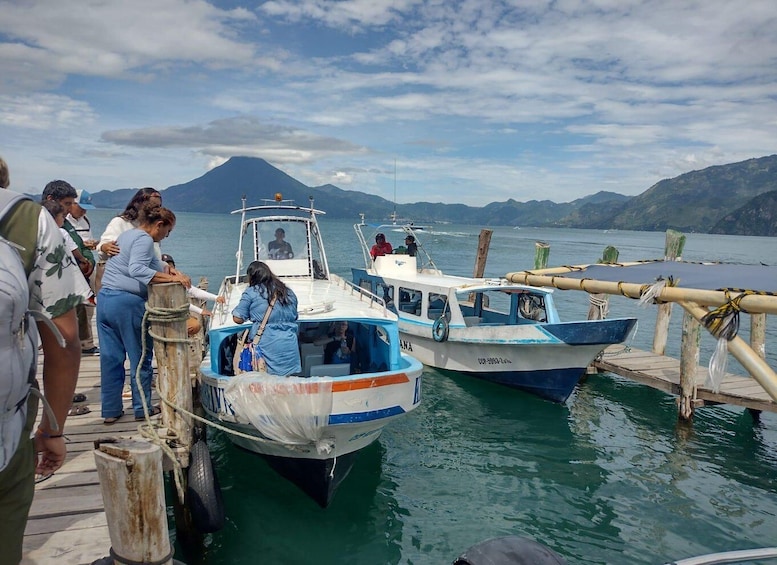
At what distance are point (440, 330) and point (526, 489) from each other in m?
5.52

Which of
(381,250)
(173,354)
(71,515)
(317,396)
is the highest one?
(381,250)

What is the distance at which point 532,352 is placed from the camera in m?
12.1

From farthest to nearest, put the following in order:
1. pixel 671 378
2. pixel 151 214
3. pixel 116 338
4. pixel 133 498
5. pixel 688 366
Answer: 1. pixel 671 378
2. pixel 688 366
3. pixel 116 338
4. pixel 151 214
5. pixel 133 498

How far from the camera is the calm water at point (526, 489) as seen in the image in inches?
270

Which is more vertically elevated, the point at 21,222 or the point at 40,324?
the point at 21,222

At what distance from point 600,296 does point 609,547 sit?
841 cm

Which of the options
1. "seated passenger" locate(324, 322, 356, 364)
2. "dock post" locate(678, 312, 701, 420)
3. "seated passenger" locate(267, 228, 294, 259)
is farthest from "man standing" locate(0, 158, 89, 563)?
"dock post" locate(678, 312, 701, 420)

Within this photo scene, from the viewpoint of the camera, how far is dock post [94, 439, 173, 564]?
337cm

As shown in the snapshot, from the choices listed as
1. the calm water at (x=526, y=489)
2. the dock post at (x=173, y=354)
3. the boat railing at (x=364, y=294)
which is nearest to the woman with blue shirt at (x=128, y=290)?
the dock post at (x=173, y=354)

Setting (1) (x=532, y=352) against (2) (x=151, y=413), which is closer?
(2) (x=151, y=413)

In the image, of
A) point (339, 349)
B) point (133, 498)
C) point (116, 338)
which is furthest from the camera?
point (339, 349)

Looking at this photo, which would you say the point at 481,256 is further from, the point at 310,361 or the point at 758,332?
the point at 310,361

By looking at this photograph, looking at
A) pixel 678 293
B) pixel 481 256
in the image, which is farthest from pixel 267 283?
pixel 481 256

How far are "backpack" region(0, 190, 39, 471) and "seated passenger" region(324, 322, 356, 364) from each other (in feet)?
24.5
